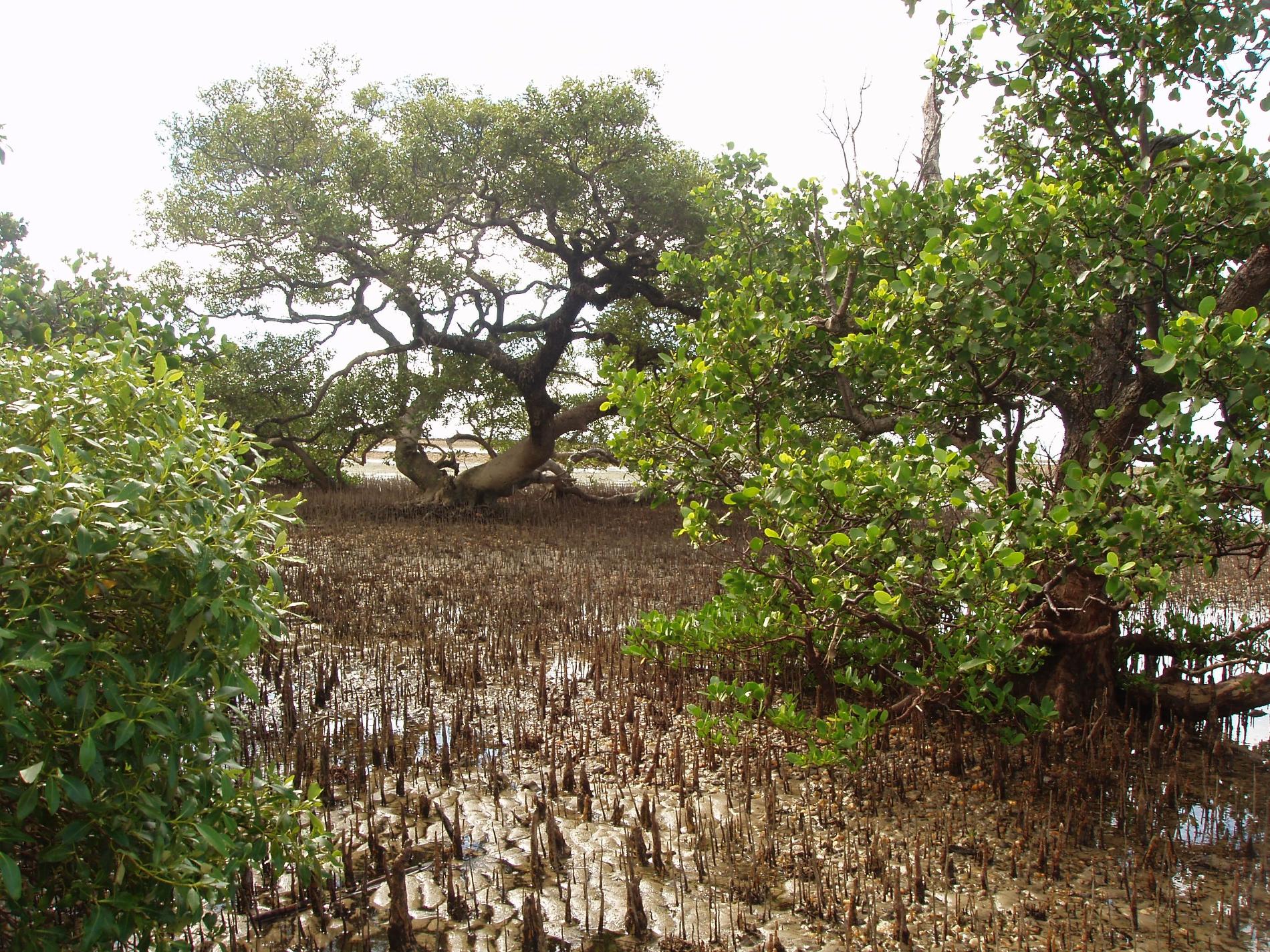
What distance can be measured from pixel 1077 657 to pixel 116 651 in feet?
12.2

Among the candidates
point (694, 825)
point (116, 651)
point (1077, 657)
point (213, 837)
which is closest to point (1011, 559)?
point (694, 825)

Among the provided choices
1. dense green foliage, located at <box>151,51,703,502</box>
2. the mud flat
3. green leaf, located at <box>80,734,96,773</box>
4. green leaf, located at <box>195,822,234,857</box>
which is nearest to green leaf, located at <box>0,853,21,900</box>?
green leaf, located at <box>80,734,96,773</box>

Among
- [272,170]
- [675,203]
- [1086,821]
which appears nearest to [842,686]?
[1086,821]

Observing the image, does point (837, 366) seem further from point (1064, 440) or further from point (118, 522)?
point (118, 522)

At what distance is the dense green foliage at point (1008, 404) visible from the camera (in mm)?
2992

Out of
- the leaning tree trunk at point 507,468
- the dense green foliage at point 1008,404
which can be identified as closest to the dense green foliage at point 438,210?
the leaning tree trunk at point 507,468

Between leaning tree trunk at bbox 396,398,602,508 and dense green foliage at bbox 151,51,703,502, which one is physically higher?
dense green foliage at bbox 151,51,703,502

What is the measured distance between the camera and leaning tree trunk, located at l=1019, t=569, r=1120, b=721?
3807 millimetres

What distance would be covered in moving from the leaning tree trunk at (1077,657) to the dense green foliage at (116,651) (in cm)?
316

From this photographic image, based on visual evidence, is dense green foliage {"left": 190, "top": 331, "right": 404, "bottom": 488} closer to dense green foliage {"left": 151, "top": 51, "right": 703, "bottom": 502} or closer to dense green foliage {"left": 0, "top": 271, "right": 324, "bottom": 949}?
dense green foliage {"left": 151, "top": 51, "right": 703, "bottom": 502}

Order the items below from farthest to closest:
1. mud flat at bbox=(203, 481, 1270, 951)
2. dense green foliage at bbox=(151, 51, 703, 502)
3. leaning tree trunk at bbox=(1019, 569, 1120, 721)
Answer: dense green foliage at bbox=(151, 51, 703, 502) → leaning tree trunk at bbox=(1019, 569, 1120, 721) → mud flat at bbox=(203, 481, 1270, 951)

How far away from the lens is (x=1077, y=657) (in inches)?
156

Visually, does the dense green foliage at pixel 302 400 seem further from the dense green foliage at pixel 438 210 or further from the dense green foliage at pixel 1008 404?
the dense green foliage at pixel 1008 404

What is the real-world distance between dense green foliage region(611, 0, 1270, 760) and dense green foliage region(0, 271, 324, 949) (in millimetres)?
1820
